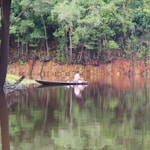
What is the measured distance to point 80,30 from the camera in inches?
1513

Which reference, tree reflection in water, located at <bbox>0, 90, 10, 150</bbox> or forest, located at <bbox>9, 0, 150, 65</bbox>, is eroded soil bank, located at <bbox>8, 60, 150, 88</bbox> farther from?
tree reflection in water, located at <bbox>0, 90, 10, 150</bbox>

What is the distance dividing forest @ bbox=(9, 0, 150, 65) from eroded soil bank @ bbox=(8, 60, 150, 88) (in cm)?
56

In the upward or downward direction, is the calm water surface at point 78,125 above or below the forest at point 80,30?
below

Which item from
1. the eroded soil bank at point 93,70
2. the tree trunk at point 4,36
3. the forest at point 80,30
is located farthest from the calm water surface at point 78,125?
the eroded soil bank at point 93,70

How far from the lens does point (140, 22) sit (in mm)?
43531

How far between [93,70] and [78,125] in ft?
98.4

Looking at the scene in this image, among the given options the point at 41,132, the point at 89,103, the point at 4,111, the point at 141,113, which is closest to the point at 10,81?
the point at 89,103

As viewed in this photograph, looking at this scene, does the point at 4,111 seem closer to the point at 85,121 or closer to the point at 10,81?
the point at 85,121

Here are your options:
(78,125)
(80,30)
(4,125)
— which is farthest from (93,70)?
(4,125)

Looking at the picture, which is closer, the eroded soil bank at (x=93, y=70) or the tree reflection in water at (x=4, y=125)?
the tree reflection in water at (x=4, y=125)

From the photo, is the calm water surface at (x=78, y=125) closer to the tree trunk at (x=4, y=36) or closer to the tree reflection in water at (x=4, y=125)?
the tree reflection in water at (x=4, y=125)

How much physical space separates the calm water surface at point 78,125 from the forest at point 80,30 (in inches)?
836

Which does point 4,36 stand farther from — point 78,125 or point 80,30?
point 80,30

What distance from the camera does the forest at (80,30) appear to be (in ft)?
125
